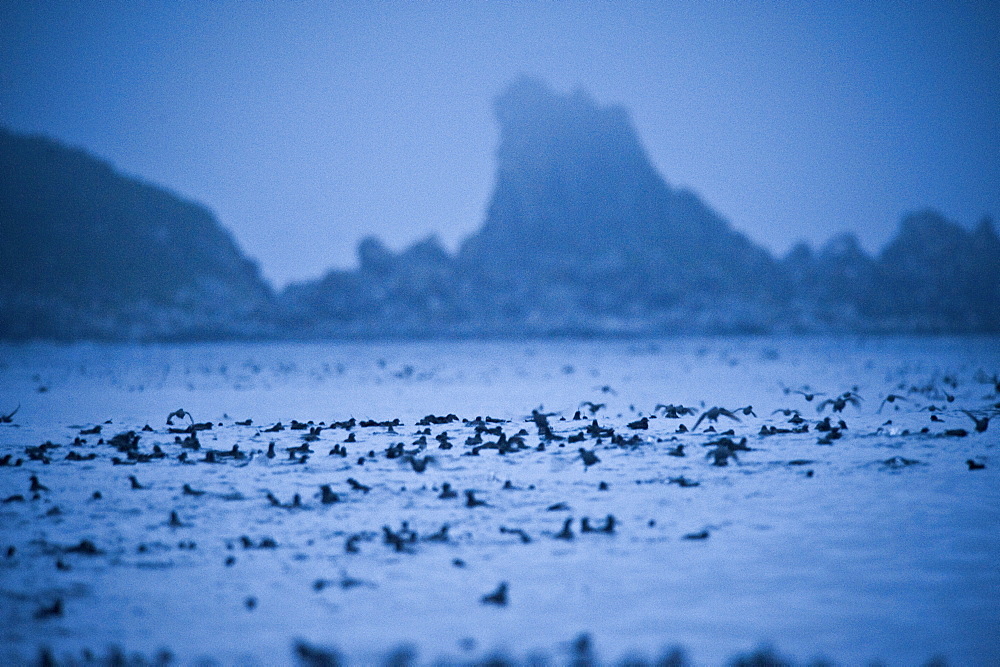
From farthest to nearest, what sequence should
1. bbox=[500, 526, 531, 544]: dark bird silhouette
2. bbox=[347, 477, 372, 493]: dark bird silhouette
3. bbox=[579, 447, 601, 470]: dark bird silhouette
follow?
bbox=[579, 447, 601, 470]: dark bird silhouette → bbox=[347, 477, 372, 493]: dark bird silhouette → bbox=[500, 526, 531, 544]: dark bird silhouette

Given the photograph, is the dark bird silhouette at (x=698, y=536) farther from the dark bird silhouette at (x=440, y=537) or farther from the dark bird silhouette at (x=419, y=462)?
the dark bird silhouette at (x=419, y=462)

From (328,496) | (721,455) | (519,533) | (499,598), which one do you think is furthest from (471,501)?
(721,455)

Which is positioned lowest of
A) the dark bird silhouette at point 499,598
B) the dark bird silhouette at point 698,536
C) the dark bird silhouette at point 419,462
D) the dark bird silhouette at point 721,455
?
the dark bird silhouette at point 499,598

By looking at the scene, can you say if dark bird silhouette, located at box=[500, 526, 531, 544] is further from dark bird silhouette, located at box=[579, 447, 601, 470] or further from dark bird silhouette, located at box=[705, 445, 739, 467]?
dark bird silhouette, located at box=[705, 445, 739, 467]

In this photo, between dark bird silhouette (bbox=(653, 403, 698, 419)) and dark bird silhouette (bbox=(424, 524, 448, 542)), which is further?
dark bird silhouette (bbox=(653, 403, 698, 419))

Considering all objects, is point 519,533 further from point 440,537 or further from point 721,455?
A: point 721,455

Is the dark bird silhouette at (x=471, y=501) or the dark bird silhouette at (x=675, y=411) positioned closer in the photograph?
the dark bird silhouette at (x=471, y=501)

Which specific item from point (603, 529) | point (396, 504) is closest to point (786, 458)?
point (603, 529)

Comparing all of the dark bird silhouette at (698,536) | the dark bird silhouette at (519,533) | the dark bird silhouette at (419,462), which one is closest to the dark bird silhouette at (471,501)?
the dark bird silhouette at (519,533)

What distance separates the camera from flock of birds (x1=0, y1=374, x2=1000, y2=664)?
11.6 meters

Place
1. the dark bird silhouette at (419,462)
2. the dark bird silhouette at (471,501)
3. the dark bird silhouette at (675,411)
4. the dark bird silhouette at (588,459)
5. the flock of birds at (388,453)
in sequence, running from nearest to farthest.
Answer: the flock of birds at (388,453)
the dark bird silhouette at (471,501)
the dark bird silhouette at (419,462)
the dark bird silhouette at (588,459)
the dark bird silhouette at (675,411)

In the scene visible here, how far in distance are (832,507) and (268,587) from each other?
359 inches

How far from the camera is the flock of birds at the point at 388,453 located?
38.1 feet

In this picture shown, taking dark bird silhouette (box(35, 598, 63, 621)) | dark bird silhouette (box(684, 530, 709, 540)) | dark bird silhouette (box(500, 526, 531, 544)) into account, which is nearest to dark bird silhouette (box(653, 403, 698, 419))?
dark bird silhouette (box(684, 530, 709, 540))
